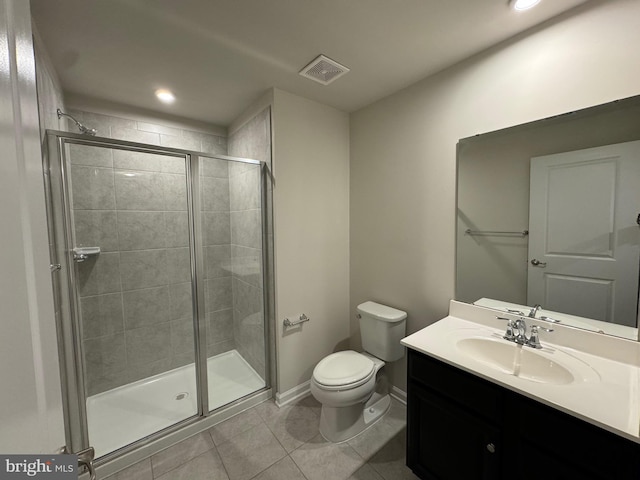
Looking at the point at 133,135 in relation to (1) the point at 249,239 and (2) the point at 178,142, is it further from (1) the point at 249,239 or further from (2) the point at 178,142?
(1) the point at 249,239

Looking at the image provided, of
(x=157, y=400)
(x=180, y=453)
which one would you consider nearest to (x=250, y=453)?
(x=180, y=453)

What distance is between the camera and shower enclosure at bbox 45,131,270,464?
1982 mm

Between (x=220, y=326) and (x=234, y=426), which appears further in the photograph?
(x=220, y=326)

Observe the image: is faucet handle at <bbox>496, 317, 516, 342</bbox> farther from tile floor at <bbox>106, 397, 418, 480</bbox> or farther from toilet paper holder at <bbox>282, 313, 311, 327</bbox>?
toilet paper holder at <bbox>282, 313, 311, 327</bbox>

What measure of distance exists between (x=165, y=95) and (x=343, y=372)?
2.48 meters

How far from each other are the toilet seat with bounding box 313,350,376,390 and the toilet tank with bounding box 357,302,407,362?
0.53ft

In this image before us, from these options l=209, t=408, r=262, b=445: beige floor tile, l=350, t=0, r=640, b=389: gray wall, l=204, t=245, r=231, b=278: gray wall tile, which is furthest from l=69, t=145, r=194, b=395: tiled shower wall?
l=350, t=0, r=640, b=389: gray wall

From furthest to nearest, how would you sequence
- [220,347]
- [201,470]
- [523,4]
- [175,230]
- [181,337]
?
[220,347] < [181,337] < [175,230] < [201,470] < [523,4]

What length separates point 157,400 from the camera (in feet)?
7.34

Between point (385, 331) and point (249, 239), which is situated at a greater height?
point (249, 239)

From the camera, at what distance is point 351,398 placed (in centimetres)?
174

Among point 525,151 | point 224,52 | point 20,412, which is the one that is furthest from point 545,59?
point 20,412

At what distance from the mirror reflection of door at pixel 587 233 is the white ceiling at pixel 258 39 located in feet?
2.49

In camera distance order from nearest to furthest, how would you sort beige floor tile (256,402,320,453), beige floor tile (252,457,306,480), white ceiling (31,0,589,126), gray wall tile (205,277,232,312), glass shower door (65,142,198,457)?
white ceiling (31,0,589,126)
beige floor tile (252,457,306,480)
beige floor tile (256,402,320,453)
glass shower door (65,142,198,457)
gray wall tile (205,277,232,312)
